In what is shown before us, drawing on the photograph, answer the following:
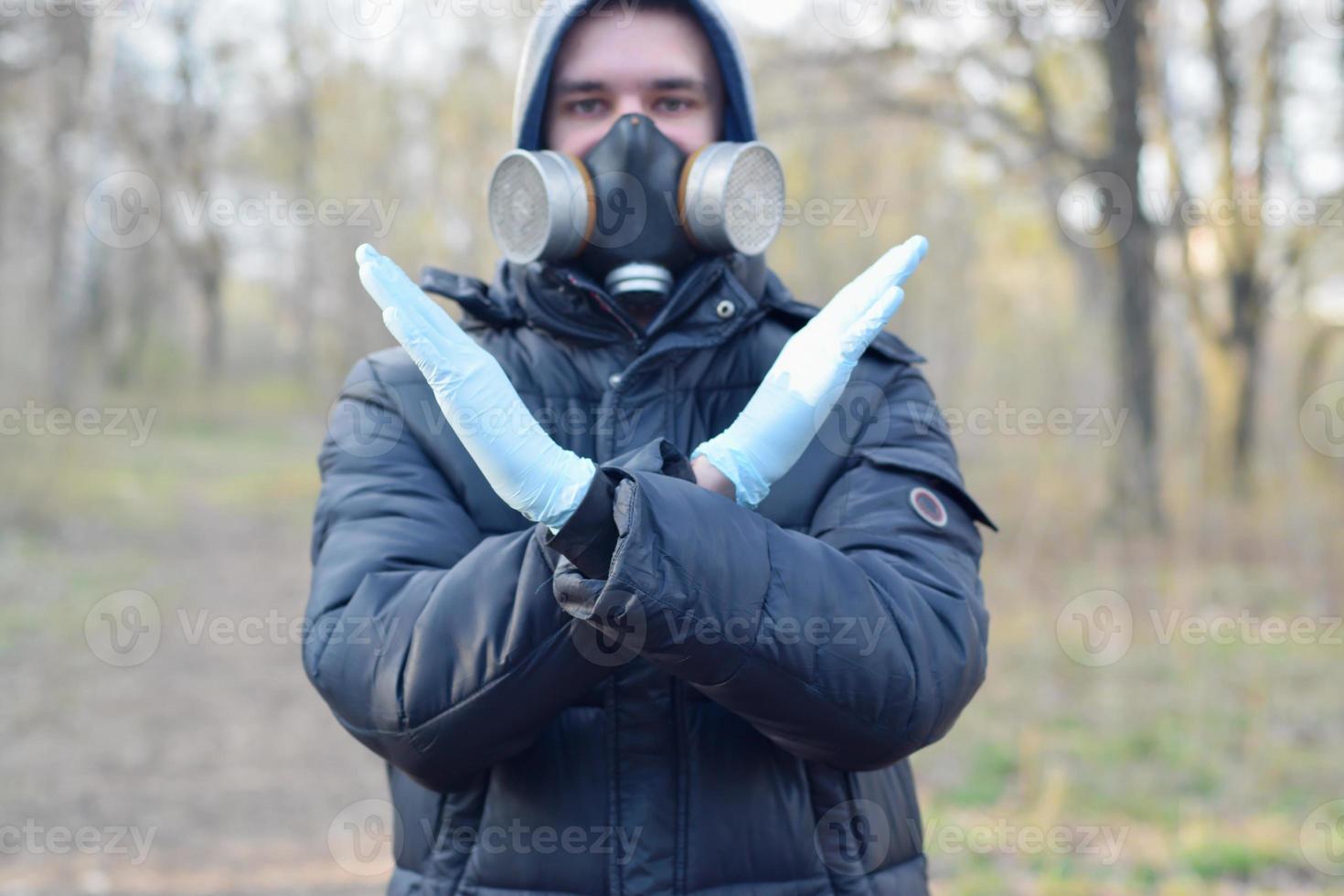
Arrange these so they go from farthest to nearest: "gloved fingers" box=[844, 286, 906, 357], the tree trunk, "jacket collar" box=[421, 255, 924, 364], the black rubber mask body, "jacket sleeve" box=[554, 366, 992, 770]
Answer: the tree trunk < the black rubber mask body < "jacket collar" box=[421, 255, 924, 364] < "gloved fingers" box=[844, 286, 906, 357] < "jacket sleeve" box=[554, 366, 992, 770]

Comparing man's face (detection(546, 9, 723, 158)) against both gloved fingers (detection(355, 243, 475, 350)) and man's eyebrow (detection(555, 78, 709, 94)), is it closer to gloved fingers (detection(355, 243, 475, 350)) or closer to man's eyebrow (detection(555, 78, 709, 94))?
man's eyebrow (detection(555, 78, 709, 94))

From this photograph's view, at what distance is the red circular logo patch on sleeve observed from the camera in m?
1.66

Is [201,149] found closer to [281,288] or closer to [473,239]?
[281,288]

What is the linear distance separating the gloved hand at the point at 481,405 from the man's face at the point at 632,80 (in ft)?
1.77

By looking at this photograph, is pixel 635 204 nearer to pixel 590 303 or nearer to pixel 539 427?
pixel 590 303

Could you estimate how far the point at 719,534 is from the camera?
4.57 ft

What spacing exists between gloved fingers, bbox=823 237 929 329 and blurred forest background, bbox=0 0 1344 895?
3.00 meters

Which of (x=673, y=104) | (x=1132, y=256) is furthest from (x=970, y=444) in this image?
(x=673, y=104)

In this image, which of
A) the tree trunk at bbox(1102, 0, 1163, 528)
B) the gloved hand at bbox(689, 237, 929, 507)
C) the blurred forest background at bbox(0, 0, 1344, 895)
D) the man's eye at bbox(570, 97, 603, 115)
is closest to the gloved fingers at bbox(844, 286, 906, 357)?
the gloved hand at bbox(689, 237, 929, 507)

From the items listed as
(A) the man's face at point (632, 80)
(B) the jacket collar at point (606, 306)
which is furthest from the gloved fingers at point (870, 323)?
(A) the man's face at point (632, 80)

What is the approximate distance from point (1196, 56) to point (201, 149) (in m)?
21.0

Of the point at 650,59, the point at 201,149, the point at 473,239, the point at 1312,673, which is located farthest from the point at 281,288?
the point at 650,59

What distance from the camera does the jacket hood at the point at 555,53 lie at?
189cm

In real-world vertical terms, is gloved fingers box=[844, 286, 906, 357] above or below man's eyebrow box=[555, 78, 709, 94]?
below
